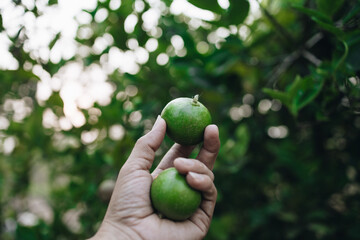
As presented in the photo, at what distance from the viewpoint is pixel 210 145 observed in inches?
56.7

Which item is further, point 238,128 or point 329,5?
point 238,128

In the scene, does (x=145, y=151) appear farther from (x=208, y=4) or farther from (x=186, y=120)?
(x=208, y=4)

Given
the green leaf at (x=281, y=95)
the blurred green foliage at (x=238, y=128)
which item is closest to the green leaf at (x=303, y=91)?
the green leaf at (x=281, y=95)

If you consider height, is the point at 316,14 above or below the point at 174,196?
above

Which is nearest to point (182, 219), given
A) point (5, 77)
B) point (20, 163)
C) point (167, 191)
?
point (167, 191)

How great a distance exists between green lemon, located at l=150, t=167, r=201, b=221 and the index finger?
0.22 metres

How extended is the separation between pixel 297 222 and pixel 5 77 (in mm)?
2669

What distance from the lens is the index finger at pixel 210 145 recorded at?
53.6 inches

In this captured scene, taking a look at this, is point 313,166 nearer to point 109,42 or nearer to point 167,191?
point 167,191

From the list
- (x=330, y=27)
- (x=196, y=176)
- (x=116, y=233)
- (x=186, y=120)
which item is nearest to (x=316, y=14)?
(x=330, y=27)

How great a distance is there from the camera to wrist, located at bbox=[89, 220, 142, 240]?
51.8 inches

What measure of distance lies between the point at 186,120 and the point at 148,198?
0.45 m

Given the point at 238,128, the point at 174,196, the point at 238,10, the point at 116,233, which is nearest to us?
the point at 174,196

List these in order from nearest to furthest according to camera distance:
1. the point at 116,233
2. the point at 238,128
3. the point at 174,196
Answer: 1. the point at 174,196
2. the point at 116,233
3. the point at 238,128
